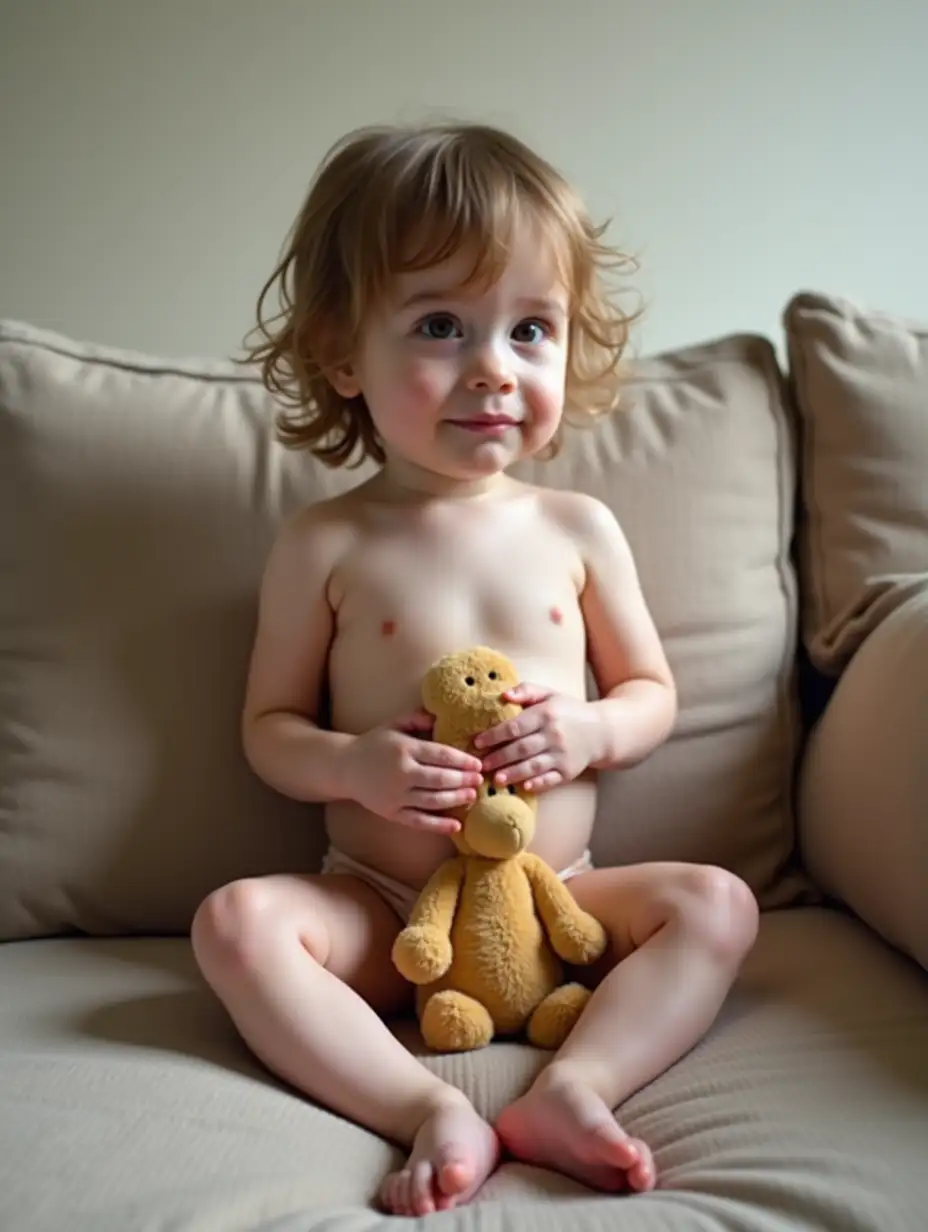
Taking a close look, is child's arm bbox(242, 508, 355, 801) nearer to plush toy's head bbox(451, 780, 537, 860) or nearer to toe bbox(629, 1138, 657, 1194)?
plush toy's head bbox(451, 780, 537, 860)

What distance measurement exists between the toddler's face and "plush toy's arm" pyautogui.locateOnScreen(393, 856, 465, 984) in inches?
12.4

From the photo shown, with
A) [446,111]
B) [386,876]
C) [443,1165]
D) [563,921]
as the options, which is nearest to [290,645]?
[386,876]

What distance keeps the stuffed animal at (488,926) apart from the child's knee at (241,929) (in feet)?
0.27

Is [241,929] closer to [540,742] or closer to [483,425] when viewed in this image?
[540,742]

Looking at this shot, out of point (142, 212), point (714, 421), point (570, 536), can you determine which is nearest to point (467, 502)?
point (570, 536)

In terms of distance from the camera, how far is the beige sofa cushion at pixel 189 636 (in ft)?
3.26

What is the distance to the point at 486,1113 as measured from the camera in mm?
723

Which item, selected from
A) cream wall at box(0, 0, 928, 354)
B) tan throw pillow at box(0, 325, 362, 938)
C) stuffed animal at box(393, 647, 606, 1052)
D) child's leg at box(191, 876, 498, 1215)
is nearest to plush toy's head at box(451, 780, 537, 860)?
stuffed animal at box(393, 647, 606, 1052)

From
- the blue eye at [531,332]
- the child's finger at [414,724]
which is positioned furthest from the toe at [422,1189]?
the blue eye at [531,332]

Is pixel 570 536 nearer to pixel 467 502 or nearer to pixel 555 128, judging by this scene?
pixel 467 502

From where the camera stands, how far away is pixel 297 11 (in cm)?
135

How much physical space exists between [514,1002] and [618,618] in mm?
332

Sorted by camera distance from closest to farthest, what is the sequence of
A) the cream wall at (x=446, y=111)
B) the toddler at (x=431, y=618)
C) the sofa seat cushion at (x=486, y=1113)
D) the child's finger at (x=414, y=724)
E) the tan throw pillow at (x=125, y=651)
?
the sofa seat cushion at (x=486, y=1113)
the toddler at (x=431, y=618)
the child's finger at (x=414, y=724)
the tan throw pillow at (x=125, y=651)
the cream wall at (x=446, y=111)

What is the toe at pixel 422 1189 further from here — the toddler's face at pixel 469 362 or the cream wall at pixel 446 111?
the cream wall at pixel 446 111
